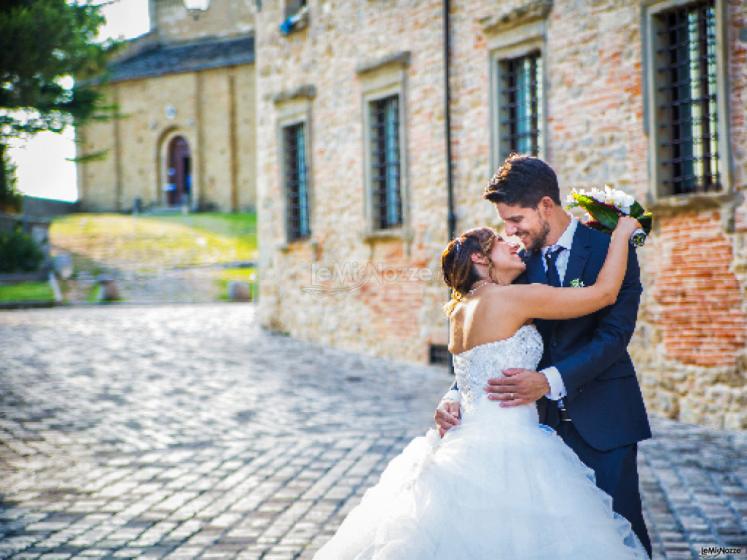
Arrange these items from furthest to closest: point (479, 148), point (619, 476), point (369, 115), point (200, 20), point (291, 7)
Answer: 1. point (200, 20)
2. point (291, 7)
3. point (369, 115)
4. point (479, 148)
5. point (619, 476)

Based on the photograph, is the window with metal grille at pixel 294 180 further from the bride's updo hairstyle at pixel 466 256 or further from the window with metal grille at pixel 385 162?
the bride's updo hairstyle at pixel 466 256

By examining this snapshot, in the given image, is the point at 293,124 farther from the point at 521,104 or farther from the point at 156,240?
the point at 156,240

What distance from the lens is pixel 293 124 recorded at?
59.8ft

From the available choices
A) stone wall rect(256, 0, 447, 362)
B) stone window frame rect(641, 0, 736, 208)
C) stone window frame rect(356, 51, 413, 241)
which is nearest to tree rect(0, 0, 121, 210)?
Answer: stone wall rect(256, 0, 447, 362)

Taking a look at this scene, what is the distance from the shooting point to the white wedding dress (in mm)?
3277

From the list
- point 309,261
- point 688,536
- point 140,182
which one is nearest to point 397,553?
point 688,536

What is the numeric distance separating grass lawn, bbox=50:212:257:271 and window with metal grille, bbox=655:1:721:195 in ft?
86.4

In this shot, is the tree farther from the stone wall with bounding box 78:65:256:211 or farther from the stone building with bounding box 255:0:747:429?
the stone wall with bounding box 78:65:256:211

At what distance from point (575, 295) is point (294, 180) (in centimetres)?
1560

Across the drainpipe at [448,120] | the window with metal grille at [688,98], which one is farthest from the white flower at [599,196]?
the drainpipe at [448,120]

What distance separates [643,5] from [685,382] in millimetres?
3804

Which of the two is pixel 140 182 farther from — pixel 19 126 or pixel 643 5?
pixel 643 5

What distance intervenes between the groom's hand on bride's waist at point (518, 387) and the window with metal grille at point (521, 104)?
28.7 ft

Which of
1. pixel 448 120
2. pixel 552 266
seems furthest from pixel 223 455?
pixel 448 120
